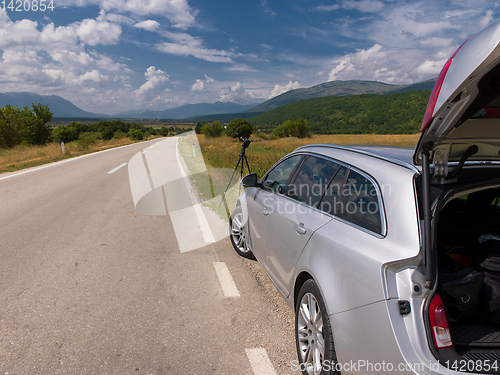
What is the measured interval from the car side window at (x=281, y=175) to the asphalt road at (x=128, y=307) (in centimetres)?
115

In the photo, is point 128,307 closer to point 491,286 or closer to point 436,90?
point 491,286

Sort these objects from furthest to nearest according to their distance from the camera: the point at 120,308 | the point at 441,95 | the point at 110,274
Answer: the point at 110,274 < the point at 120,308 < the point at 441,95

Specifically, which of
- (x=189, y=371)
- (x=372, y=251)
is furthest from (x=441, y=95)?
(x=189, y=371)

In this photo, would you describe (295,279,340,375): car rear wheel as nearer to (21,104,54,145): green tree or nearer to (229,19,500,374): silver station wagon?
(229,19,500,374): silver station wagon

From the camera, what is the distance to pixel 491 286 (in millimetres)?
1839

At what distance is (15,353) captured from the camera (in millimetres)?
2338

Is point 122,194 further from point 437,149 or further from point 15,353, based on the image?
point 437,149

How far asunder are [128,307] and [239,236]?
72.0 inches

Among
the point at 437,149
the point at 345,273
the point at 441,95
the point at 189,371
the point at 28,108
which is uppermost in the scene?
the point at 28,108

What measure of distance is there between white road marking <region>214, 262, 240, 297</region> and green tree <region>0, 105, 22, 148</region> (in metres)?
33.6

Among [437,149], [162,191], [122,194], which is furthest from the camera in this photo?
[162,191]

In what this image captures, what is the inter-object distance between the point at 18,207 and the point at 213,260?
5201 millimetres

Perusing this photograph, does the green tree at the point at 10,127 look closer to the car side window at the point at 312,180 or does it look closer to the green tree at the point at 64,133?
the green tree at the point at 64,133

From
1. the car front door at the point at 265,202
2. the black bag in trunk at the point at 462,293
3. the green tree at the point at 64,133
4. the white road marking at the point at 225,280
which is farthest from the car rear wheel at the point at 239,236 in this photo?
the green tree at the point at 64,133
